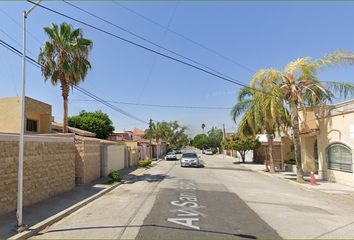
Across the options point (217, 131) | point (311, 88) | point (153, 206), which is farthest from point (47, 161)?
point (217, 131)

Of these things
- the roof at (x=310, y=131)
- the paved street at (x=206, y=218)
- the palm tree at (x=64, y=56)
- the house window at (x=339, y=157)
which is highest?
the palm tree at (x=64, y=56)

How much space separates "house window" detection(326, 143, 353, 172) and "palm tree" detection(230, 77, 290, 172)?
3104 millimetres

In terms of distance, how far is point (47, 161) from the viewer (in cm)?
848

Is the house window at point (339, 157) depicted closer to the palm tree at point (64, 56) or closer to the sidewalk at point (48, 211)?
the sidewalk at point (48, 211)

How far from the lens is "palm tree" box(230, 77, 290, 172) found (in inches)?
538

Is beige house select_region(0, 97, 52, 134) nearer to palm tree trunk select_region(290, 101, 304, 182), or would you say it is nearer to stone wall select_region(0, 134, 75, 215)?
stone wall select_region(0, 134, 75, 215)

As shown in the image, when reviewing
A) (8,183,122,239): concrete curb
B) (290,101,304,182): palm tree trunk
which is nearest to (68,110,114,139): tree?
(8,183,122,239): concrete curb

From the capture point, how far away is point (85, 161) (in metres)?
11.9

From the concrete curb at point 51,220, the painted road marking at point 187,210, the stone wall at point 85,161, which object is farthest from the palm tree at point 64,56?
the painted road marking at point 187,210

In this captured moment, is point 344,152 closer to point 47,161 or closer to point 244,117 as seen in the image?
point 244,117

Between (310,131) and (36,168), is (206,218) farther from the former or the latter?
(310,131)

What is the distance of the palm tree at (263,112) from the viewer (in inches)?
538

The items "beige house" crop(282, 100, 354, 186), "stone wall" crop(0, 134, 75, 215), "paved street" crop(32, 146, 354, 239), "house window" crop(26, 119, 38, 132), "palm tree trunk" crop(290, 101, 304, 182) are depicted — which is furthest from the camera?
"house window" crop(26, 119, 38, 132)

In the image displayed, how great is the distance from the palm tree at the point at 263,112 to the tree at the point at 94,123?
16641 millimetres
